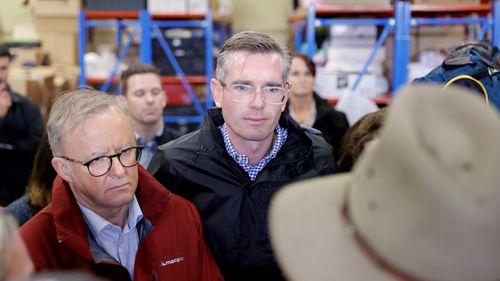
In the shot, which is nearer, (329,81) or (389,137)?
(389,137)

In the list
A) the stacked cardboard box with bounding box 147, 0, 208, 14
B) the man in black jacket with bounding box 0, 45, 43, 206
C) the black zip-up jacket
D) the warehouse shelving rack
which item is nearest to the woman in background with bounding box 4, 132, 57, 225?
the black zip-up jacket

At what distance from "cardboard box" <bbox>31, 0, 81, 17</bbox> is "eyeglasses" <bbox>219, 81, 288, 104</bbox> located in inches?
234

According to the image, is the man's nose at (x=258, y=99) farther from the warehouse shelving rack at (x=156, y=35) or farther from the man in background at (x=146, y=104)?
the warehouse shelving rack at (x=156, y=35)

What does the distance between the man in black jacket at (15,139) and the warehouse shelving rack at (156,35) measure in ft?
5.03

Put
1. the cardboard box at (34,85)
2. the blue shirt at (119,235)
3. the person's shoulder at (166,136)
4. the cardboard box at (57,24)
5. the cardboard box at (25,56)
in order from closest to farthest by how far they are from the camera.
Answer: the blue shirt at (119,235) < the person's shoulder at (166,136) < the cardboard box at (34,85) < the cardboard box at (57,24) < the cardboard box at (25,56)

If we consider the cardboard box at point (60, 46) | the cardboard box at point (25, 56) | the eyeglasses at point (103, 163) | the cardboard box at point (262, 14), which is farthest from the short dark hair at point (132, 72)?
the cardboard box at point (262, 14)

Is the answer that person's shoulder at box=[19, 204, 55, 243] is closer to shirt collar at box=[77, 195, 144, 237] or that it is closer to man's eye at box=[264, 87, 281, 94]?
shirt collar at box=[77, 195, 144, 237]

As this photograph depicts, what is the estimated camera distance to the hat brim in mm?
962

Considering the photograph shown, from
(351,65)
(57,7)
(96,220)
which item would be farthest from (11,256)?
(57,7)

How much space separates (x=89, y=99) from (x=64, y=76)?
20.7 feet

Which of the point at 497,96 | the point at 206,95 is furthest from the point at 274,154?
the point at 206,95

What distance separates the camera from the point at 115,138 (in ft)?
6.25

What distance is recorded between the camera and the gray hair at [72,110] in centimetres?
188

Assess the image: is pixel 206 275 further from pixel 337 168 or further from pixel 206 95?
pixel 206 95
